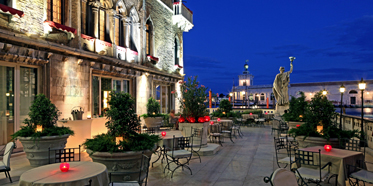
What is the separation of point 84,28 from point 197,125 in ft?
22.8

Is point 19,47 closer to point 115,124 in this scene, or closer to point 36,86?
point 36,86

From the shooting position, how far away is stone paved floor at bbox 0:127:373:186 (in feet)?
16.6

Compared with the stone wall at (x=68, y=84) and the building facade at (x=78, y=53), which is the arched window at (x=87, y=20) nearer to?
the building facade at (x=78, y=53)

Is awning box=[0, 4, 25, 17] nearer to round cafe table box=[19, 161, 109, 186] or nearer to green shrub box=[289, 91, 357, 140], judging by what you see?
round cafe table box=[19, 161, 109, 186]

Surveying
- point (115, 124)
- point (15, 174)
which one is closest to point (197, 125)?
point (115, 124)

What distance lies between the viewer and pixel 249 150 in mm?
8352

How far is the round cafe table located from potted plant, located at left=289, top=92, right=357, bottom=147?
16.1 ft

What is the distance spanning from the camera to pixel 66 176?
3090mm

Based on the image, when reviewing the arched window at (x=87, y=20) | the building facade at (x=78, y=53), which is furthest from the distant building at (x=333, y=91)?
the arched window at (x=87, y=20)

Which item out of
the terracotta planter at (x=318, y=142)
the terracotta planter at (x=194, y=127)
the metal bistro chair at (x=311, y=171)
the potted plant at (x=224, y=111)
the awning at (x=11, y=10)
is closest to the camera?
the metal bistro chair at (x=311, y=171)

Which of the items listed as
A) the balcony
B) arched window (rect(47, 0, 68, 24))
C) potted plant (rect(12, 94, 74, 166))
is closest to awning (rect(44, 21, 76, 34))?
arched window (rect(47, 0, 68, 24))

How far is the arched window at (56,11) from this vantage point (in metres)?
9.05

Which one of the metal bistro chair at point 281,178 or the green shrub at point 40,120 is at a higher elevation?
the green shrub at point 40,120

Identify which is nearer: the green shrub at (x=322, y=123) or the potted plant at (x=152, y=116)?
the green shrub at (x=322, y=123)
